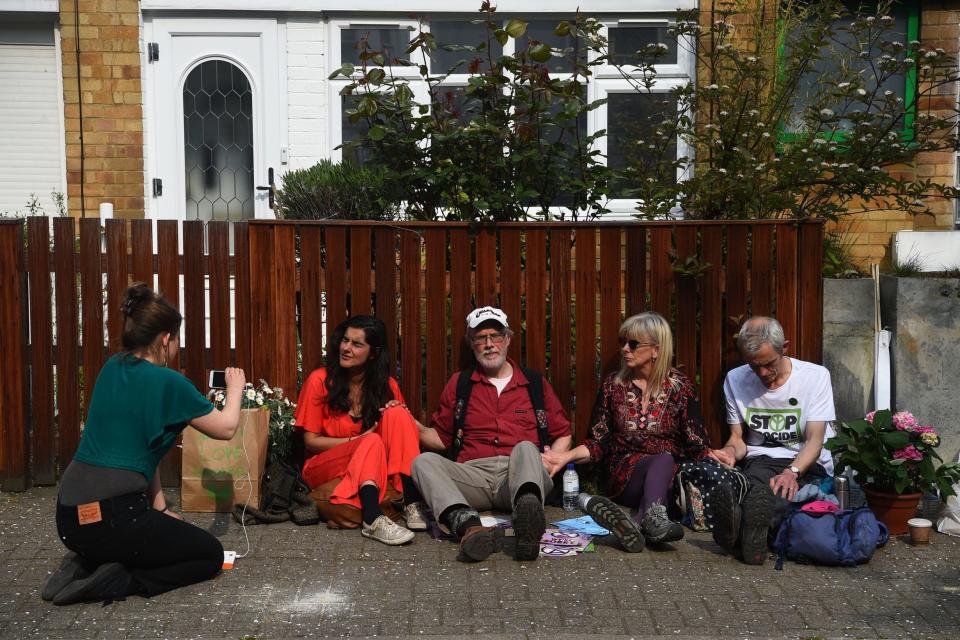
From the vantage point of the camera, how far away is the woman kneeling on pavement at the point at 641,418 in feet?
20.8

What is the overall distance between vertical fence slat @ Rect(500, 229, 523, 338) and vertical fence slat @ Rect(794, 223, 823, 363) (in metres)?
1.79

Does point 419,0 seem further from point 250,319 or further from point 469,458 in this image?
point 469,458

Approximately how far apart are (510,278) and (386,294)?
0.78 m

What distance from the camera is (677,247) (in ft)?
22.6

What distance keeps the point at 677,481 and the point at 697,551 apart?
54cm

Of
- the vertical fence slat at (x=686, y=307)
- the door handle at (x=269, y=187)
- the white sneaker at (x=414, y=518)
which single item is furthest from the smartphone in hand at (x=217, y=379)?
the door handle at (x=269, y=187)

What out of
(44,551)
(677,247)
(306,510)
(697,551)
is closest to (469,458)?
(306,510)

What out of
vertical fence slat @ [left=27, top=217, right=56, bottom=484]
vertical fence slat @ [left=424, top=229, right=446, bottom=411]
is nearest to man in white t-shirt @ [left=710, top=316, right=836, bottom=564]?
vertical fence slat @ [left=424, top=229, right=446, bottom=411]

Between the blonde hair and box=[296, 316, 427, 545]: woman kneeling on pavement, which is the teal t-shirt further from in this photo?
the blonde hair

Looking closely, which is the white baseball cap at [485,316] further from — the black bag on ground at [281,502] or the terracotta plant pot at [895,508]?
the terracotta plant pot at [895,508]

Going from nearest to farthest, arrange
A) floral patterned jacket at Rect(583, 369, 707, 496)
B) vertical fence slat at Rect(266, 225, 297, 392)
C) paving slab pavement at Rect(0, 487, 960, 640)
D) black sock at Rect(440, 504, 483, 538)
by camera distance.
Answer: paving slab pavement at Rect(0, 487, 960, 640) < black sock at Rect(440, 504, 483, 538) < floral patterned jacket at Rect(583, 369, 707, 496) < vertical fence slat at Rect(266, 225, 297, 392)

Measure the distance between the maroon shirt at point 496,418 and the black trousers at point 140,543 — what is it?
178 centimetres

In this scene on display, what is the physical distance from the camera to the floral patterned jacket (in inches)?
251

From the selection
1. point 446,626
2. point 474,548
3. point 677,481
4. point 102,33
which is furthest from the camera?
point 102,33
